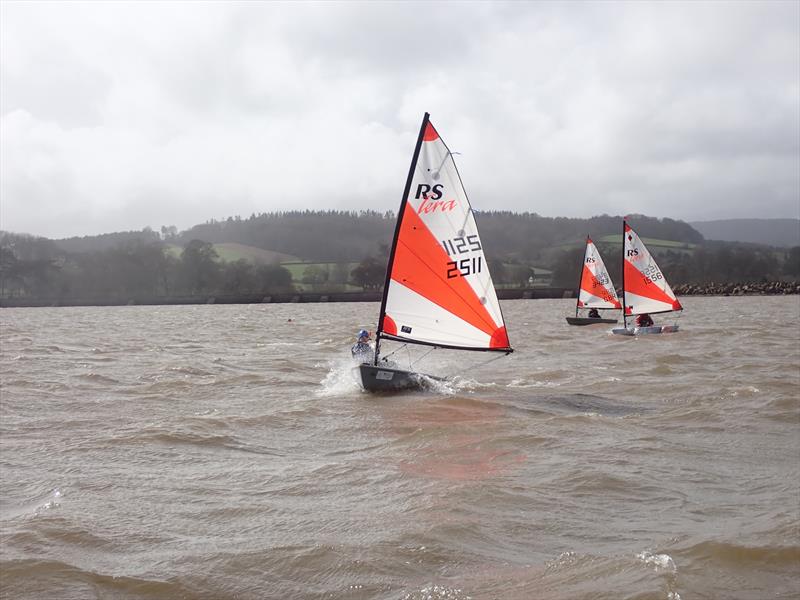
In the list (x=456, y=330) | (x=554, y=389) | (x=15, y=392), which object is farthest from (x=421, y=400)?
(x=15, y=392)

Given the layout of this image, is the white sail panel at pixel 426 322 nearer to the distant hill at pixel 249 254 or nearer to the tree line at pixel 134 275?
the tree line at pixel 134 275

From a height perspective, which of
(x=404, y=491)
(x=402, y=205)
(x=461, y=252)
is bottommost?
(x=404, y=491)

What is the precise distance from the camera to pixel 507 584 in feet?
19.9

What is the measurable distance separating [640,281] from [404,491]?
29.4 meters

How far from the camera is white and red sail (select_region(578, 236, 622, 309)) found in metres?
43.4

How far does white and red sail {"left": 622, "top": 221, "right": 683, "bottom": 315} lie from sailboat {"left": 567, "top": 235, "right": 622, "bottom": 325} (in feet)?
20.7

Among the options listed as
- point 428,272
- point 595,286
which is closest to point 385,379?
point 428,272

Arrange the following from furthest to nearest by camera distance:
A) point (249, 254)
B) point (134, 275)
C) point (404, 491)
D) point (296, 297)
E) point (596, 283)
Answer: point (249, 254)
point (134, 275)
point (296, 297)
point (596, 283)
point (404, 491)

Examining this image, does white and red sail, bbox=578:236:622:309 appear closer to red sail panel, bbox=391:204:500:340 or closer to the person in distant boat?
the person in distant boat

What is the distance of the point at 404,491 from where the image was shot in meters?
8.92

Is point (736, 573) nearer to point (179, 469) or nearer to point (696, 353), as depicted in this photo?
point (179, 469)

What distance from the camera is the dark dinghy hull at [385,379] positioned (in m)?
16.2

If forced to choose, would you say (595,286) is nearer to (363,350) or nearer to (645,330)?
(645,330)

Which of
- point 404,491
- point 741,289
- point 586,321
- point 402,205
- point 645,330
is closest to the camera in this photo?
point 404,491
